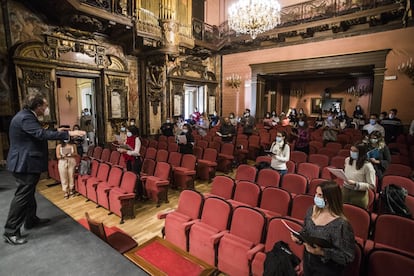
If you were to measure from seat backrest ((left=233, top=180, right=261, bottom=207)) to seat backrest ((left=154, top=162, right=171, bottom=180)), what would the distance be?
1664mm

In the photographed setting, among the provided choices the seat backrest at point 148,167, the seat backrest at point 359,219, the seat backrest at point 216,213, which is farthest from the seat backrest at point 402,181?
the seat backrest at point 148,167

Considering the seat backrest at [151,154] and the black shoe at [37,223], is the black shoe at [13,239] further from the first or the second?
the seat backrest at [151,154]

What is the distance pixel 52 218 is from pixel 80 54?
20.6 ft

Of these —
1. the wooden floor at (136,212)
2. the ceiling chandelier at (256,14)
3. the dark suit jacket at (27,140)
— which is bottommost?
the wooden floor at (136,212)

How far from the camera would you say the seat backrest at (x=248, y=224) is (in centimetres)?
248

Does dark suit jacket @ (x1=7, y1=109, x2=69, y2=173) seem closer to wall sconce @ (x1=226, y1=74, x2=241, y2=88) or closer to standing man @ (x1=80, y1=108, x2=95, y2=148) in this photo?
standing man @ (x1=80, y1=108, x2=95, y2=148)

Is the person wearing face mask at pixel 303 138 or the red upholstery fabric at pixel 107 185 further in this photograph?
the person wearing face mask at pixel 303 138

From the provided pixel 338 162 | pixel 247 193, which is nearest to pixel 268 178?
pixel 247 193

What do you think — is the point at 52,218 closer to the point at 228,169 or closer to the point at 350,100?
the point at 228,169

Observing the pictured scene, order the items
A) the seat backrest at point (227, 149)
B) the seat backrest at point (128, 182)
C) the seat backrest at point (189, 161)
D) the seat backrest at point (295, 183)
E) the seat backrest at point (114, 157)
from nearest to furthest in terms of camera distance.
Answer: the seat backrest at point (295, 183)
the seat backrest at point (128, 182)
the seat backrest at point (189, 161)
the seat backrest at point (114, 157)
the seat backrest at point (227, 149)

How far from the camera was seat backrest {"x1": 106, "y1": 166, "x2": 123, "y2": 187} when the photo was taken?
4348 millimetres

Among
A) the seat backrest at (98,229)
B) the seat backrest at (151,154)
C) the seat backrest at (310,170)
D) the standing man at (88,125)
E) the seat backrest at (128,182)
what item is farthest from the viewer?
the standing man at (88,125)

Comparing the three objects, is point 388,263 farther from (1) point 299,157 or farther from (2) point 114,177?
(2) point 114,177

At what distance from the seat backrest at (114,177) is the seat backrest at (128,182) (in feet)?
0.45
